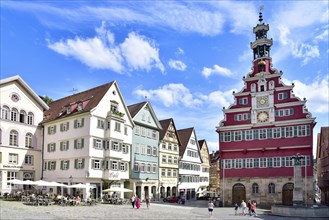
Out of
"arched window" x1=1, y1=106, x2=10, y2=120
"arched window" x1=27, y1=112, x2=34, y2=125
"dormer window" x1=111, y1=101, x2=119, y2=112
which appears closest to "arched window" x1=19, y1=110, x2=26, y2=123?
"arched window" x1=27, y1=112, x2=34, y2=125

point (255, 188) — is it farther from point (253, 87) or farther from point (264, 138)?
point (253, 87)

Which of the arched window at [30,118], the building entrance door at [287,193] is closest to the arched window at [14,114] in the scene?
the arched window at [30,118]

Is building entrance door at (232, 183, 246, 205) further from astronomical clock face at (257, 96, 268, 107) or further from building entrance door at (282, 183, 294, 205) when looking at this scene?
astronomical clock face at (257, 96, 268, 107)

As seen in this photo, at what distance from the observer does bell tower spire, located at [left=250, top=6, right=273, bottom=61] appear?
2215 inches

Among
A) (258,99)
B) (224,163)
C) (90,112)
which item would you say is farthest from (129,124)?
(258,99)

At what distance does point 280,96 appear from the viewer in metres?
51.9

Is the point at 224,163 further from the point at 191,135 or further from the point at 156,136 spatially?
the point at 191,135

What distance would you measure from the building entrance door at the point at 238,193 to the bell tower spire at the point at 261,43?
19.7 m

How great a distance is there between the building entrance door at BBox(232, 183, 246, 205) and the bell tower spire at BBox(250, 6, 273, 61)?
19.7 metres

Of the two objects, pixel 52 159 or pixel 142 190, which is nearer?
pixel 52 159

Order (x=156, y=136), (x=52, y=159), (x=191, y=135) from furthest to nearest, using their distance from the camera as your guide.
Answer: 1. (x=191, y=135)
2. (x=156, y=136)
3. (x=52, y=159)

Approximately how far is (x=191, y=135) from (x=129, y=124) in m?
23.2

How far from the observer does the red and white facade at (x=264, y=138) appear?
163 feet

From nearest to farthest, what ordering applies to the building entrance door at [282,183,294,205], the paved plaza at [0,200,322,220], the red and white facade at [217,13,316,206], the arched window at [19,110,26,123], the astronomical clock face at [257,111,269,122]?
the paved plaza at [0,200,322,220]
the arched window at [19,110,26,123]
the building entrance door at [282,183,294,205]
the red and white facade at [217,13,316,206]
the astronomical clock face at [257,111,269,122]
